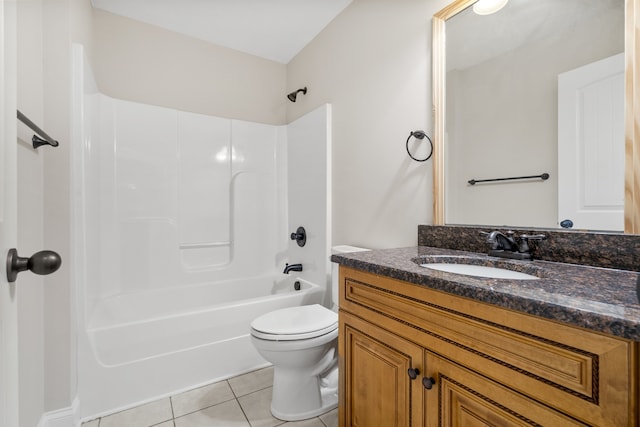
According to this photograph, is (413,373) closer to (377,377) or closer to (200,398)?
(377,377)


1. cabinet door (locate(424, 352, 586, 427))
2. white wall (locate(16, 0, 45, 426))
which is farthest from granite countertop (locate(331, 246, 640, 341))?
white wall (locate(16, 0, 45, 426))

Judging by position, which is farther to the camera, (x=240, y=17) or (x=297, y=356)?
(x=240, y=17)

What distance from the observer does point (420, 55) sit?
159 cm

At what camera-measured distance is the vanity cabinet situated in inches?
21.1

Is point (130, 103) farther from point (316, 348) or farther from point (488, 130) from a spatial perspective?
point (488, 130)

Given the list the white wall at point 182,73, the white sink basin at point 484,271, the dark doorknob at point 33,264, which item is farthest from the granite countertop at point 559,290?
the white wall at point 182,73

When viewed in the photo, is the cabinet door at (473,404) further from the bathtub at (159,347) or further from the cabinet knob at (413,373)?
the bathtub at (159,347)

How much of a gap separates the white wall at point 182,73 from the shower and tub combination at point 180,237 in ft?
0.56

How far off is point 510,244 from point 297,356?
1090 millimetres

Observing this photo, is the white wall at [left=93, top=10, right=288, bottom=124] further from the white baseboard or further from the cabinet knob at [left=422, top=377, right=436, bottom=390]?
the cabinet knob at [left=422, top=377, right=436, bottom=390]

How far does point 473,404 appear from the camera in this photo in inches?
28.9

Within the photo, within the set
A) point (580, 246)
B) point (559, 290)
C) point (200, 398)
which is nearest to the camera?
point (559, 290)

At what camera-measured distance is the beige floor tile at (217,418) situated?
4.86ft

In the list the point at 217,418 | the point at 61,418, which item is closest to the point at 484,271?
the point at 217,418
